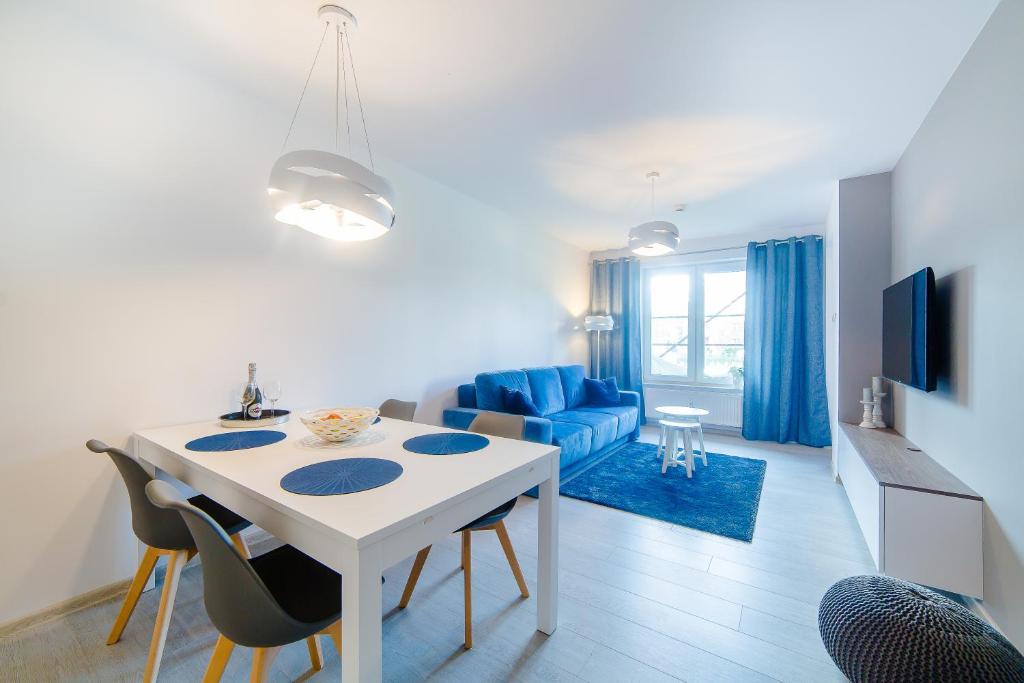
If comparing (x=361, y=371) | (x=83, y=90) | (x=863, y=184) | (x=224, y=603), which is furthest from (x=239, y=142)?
(x=863, y=184)

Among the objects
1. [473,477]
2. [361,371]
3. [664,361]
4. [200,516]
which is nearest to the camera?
[200,516]

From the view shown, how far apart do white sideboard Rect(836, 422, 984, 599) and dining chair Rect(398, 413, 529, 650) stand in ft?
5.73

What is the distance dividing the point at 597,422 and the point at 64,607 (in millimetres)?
3468

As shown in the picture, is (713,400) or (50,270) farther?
(713,400)

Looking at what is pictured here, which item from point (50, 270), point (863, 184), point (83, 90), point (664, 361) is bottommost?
point (664, 361)

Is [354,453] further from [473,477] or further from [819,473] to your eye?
[819,473]

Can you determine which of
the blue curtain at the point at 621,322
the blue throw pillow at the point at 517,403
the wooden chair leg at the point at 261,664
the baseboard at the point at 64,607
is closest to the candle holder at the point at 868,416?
the blue throw pillow at the point at 517,403

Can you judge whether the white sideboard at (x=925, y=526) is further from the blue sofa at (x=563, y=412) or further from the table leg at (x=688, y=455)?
the blue sofa at (x=563, y=412)

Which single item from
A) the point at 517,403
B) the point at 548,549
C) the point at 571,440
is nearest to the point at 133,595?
the point at 548,549

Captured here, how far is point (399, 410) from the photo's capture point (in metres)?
2.52

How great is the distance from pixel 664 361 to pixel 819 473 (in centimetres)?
235

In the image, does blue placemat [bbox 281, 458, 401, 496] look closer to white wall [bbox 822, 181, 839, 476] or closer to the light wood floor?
the light wood floor

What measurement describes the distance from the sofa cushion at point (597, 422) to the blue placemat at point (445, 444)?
2.08 meters

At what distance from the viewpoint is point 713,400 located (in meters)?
5.19
